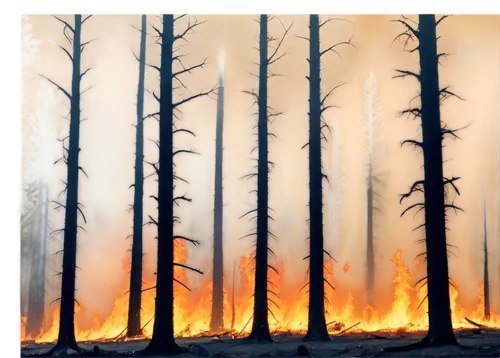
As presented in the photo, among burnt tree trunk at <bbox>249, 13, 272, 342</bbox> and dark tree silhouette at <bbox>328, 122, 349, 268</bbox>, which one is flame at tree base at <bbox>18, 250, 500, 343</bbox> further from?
dark tree silhouette at <bbox>328, 122, 349, 268</bbox>

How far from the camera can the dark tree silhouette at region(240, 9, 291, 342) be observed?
10.4 m

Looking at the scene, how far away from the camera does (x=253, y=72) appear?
35.6 ft

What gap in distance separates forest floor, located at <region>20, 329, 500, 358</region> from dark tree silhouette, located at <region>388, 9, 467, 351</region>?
253mm

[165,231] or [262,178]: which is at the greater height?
[262,178]

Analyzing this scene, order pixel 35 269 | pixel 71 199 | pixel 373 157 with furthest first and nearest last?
pixel 373 157
pixel 35 269
pixel 71 199

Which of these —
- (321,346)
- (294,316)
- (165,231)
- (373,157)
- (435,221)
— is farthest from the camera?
(373,157)

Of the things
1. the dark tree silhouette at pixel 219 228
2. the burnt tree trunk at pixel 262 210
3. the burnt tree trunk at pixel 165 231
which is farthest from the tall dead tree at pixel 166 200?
the burnt tree trunk at pixel 262 210

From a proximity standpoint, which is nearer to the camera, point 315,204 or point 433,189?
point 433,189

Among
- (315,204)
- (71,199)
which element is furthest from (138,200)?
(315,204)

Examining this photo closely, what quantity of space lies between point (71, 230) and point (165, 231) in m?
1.79

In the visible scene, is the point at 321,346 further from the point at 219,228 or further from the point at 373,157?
the point at 373,157

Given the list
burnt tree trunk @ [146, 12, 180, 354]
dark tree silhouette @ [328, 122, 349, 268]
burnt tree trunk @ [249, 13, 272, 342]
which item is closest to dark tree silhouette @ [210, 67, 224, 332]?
burnt tree trunk @ [249, 13, 272, 342]

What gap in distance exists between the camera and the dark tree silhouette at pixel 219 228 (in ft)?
35.0

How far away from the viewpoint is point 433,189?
32.2 feet
